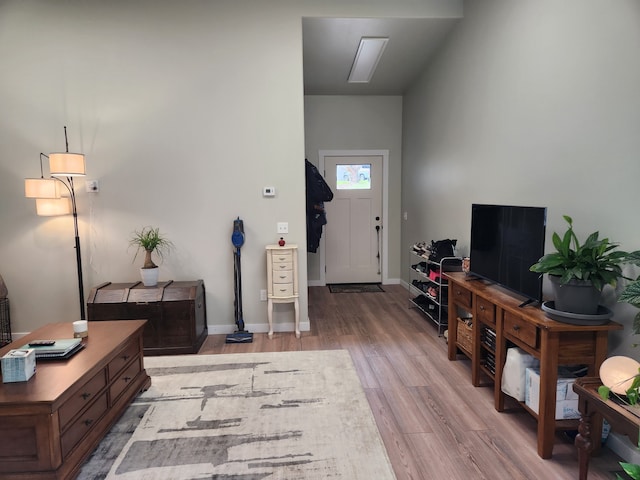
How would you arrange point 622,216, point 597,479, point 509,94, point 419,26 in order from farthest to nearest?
point 419,26 → point 509,94 → point 622,216 → point 597,479

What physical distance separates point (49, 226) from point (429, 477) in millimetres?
4029

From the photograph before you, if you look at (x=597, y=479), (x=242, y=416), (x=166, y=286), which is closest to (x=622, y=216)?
(x=597, y=479)

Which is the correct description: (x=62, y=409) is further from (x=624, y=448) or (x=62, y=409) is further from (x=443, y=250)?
(x=443, y=250)

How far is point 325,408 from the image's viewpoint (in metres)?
2.60

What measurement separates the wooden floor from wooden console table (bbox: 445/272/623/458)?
134 millimetres

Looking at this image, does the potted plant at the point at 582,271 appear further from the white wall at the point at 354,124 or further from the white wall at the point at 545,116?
the white wall at the point at 354,124

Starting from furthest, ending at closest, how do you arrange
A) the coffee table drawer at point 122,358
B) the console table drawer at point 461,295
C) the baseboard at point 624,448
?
the console table drawer at point 461,295 → the coffee table drawer at point 122,358 → the baseboard at point 624,448

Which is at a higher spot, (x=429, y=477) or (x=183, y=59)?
(x=183, y=59)

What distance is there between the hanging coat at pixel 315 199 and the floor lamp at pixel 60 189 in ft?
8.60

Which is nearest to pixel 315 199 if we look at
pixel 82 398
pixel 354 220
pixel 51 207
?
pixel 354 220

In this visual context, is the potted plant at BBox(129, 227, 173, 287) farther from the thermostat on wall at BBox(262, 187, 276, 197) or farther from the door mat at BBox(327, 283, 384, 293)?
the door mat at BBox(327, 283, 384, 293)

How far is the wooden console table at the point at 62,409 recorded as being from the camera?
5.76ft

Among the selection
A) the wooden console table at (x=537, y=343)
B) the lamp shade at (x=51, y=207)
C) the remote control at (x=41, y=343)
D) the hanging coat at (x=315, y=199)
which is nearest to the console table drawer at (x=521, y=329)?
the wooden console table at (x=537, y=343)

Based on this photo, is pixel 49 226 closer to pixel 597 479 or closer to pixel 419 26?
pixel 419 26
